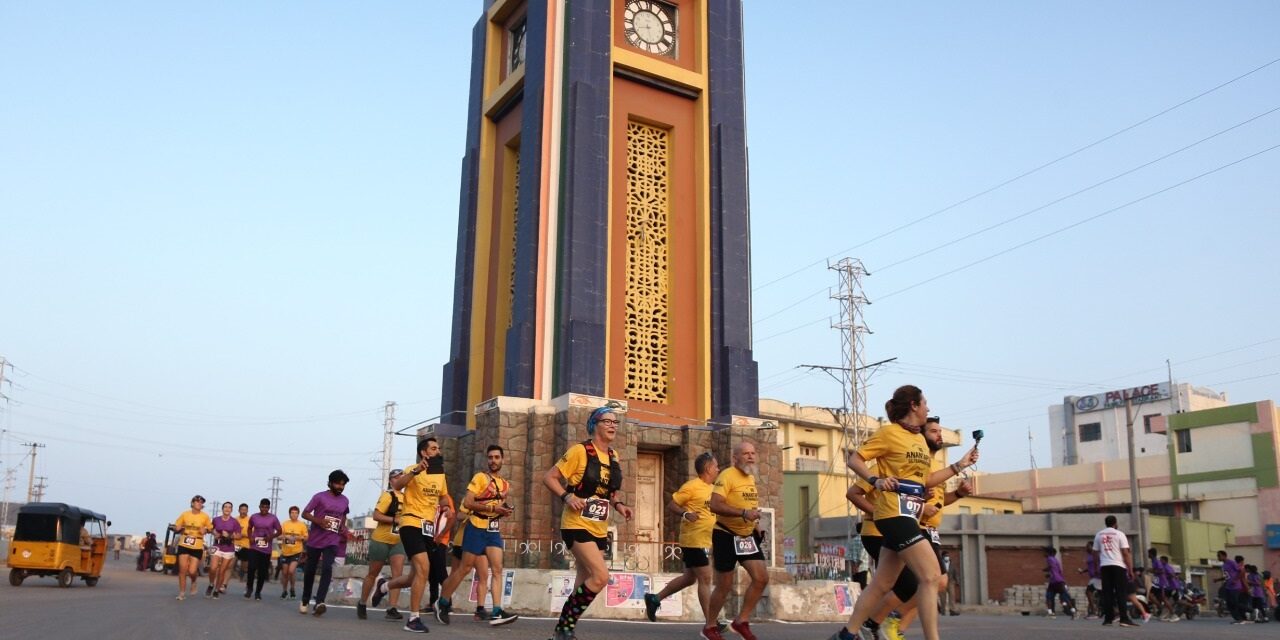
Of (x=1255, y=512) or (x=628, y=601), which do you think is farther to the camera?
(x=1255, y=512)

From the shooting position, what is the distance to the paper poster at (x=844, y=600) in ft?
56.7

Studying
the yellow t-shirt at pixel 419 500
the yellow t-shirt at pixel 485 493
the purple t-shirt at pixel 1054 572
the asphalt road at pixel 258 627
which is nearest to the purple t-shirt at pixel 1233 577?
the purple t-shirt at pixel 1054 572

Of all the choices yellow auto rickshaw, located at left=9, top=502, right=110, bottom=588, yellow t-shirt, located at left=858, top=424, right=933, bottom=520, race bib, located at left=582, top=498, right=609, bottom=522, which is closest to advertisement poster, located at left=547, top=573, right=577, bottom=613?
race bib, located at left=582, top=498, right=609, bottom=522

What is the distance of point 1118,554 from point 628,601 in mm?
7047

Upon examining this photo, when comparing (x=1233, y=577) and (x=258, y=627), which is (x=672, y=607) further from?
(x=1233, y=577)

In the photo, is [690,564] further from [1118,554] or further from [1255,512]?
[1255,512]

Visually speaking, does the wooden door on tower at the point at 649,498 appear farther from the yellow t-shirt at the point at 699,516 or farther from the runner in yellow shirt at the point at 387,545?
the yellow t-shirt at the point at 699,516

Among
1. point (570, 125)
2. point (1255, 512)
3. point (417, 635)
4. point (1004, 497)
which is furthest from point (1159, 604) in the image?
point (1004, 497)

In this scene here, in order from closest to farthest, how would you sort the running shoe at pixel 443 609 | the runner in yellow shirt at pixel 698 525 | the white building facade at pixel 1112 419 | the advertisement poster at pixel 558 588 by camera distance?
the runner in yellow shirt at pixel 698 525 < the running shoe at pixel 443 609 < the advertisement poster at pixel 558 588 < the white building facade at pixel 1112 419

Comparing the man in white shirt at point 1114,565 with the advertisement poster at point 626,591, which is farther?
the advertisement poster at point 626,591

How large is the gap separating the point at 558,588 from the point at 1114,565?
798 cm

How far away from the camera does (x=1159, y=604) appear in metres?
24.5

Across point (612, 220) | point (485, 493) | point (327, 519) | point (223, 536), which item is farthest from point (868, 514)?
point (612, 220)

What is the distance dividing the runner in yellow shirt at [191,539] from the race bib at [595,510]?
36.0 ft
